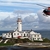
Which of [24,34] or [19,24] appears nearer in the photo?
[24,34]

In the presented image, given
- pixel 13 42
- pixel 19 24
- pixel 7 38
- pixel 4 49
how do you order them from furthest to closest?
pixel 19 24
pixel 7 38
pixel 13 42
pixel 4 49

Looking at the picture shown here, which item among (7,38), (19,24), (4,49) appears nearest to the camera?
(4,49)

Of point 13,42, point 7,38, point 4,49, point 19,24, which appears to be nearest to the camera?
point 4,49

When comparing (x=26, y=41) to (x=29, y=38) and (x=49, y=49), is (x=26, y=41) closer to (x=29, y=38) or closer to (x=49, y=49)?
(x=29, y=38)

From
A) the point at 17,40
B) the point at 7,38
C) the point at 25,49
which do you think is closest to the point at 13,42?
the point at 17,40

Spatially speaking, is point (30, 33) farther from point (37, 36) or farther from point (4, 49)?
point (4, 49)

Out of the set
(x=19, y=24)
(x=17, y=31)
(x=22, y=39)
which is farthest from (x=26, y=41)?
(x=19, y=24)

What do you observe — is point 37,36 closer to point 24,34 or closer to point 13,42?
point 24,34

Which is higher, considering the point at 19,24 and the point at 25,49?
the point at 19,24

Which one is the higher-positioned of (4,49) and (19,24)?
(19,24)

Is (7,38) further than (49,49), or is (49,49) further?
(7,38)
